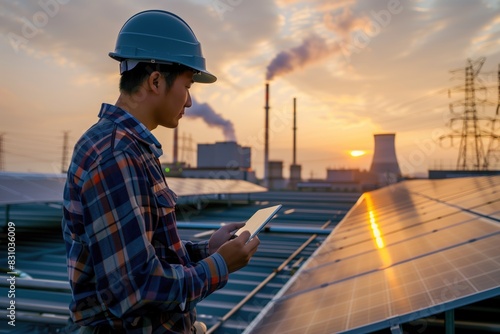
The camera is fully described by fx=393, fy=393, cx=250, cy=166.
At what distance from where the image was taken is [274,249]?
9.15 m

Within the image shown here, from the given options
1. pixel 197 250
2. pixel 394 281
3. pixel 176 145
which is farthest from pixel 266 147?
pixel 197 250

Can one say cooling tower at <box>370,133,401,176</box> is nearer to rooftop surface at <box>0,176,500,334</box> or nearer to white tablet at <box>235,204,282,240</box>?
rooftop surface at <box>0,176,500,334</box>

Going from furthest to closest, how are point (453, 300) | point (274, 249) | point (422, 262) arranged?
point (274, 249)
point (422, 262)
point (453, 300)

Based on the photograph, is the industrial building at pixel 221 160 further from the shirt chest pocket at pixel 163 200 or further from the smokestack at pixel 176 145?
the shirt chest pocket at pixel 163 200

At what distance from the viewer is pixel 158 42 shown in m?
1.59

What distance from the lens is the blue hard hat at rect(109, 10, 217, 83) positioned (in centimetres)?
156

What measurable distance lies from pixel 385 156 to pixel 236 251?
39.6 meters

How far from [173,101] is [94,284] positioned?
0.76 m

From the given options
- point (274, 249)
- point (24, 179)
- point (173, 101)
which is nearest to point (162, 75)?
point (173, 101)

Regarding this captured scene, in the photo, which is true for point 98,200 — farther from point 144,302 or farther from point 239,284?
point 239,284

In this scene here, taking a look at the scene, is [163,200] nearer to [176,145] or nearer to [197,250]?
[197,250]

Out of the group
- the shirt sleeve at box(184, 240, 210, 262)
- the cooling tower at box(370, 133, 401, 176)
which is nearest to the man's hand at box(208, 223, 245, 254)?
the shirt sleeve at box(184, 240, 210, 262)

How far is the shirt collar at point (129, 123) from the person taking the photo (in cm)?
150

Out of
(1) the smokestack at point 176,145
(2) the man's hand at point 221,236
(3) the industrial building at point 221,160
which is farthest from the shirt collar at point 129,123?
(1) the smokestack at point 176,145
